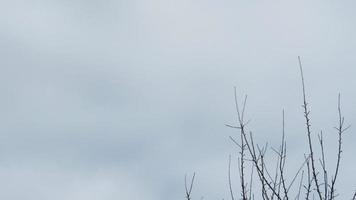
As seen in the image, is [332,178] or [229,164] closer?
[332,178]

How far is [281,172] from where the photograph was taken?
223 inches

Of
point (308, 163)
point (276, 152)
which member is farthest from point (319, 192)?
point (276, 152)

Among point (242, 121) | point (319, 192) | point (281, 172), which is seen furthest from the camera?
point (242, 121)

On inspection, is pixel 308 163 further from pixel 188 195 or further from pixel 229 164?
pixel 188 195

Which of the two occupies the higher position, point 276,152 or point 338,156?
point 276,152

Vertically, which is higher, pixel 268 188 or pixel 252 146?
pixel 252 146

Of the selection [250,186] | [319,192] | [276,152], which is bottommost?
[319,192]

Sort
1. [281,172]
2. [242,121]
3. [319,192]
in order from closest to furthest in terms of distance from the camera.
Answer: [319,192] → [281,172] → [242,121]

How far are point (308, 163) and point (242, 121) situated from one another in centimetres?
80

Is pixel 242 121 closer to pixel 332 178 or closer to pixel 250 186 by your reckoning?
pixel 250 186

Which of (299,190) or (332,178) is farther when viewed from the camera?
(299,190)

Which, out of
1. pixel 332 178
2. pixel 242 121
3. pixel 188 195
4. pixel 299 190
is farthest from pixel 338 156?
pixel 188 195

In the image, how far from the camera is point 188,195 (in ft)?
19.0

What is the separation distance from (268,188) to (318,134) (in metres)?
0.72
